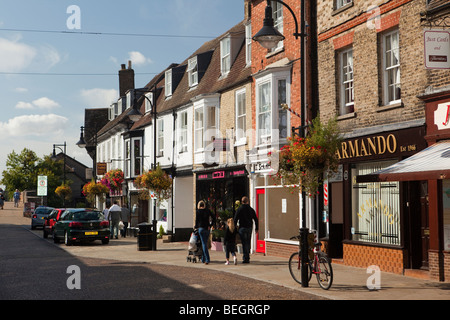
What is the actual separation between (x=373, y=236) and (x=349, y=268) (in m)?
1.07

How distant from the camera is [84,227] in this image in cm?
2480

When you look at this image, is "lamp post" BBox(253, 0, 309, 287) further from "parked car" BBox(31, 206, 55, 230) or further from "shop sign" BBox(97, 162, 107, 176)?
"shop sign" BBox(97, 162, 107, 176)

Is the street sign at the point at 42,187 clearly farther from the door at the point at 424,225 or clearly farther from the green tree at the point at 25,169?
the door at the point at 424,225

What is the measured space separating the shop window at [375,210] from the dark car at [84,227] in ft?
40.4

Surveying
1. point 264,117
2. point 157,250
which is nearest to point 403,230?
point 264,117

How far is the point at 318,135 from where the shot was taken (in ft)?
43.3

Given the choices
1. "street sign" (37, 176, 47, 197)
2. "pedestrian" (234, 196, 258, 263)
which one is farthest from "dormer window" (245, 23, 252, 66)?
"street sign" (37, 176, 47, 197)

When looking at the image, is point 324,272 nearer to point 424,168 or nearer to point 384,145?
point 424,168

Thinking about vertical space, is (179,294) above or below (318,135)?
below

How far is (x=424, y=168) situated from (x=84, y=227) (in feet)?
55.3

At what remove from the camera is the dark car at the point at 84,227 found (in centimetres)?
2466

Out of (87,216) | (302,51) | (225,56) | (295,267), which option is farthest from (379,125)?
(87,216)

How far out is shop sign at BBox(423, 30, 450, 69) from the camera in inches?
475
